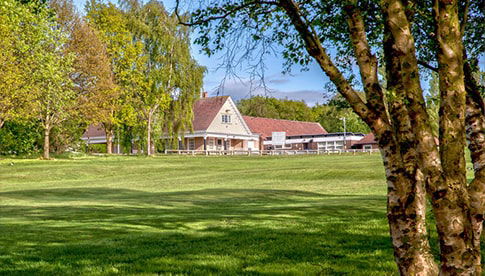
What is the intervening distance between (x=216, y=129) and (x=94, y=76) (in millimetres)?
24390

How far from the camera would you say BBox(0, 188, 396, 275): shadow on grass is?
7703mm

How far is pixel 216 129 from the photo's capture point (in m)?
68.9

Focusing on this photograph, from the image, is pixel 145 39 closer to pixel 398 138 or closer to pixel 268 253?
pixel 268 253

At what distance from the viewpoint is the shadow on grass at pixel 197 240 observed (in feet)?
25.3

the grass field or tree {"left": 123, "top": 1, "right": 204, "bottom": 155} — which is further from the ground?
tree {"left": 123, "top": 1, "right": 204, "bottom": 155}

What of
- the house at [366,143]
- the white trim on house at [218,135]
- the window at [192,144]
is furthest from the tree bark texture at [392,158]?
the house at [366,143]

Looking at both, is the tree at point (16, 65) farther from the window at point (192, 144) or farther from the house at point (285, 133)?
the house at point (285, 133)

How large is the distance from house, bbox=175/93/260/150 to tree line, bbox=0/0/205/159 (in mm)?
10172

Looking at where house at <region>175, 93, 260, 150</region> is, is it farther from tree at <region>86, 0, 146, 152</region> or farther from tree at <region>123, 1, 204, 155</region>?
tree at <region>86, 0, 146, 152</region>

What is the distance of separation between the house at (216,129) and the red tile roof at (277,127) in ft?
15.9

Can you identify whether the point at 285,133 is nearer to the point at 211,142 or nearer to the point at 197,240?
the point at 211,142

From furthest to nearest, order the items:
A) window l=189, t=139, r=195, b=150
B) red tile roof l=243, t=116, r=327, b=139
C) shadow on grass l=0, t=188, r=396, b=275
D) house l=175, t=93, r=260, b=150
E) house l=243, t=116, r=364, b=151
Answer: red tile roof l=243, t=116, r=327, b=139 → house l=243, t=116, r=364, b=151 → window l=189, t=139, r=195, b=150 → house l=175, t=93, r=260, b=150 → shadow on grass l=0, t=188, r=396, b=275

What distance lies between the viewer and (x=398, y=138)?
489 cm

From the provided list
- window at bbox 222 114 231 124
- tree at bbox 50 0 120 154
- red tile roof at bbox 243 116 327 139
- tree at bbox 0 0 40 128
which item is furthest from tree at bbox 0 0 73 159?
red tile roof at bbox 243 116 327 139
